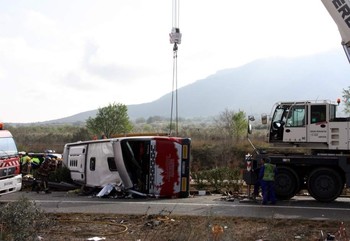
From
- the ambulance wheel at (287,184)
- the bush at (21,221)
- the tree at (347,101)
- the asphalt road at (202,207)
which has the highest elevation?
the tree at (347,101)

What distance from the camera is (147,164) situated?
15.9 m

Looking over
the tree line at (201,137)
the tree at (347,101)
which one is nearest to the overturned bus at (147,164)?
the tree line at (201,137)

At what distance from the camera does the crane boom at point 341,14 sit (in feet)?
44.1

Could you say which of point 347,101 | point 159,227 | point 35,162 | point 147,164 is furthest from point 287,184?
point 347,101

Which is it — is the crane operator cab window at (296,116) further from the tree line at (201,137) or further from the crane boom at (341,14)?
the tree line at (201,137)

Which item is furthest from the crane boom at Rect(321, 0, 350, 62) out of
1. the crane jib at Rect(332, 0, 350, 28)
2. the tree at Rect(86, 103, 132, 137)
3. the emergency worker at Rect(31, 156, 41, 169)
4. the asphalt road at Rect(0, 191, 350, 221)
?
the tree at Rect(86, 103, 132, 137)

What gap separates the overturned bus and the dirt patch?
3858 millimetres

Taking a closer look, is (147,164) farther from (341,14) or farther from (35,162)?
(35,162)

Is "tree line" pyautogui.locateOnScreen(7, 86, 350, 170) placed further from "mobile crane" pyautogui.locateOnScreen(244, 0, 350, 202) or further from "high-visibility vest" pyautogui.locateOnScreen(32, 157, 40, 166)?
"mobile crane" pyautogui.locateOnScreen(244, 0, 350, 202)

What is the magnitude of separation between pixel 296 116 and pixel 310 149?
1222 millimetres

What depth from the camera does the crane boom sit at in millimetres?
13453

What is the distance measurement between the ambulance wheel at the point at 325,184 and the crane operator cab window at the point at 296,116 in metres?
1.60

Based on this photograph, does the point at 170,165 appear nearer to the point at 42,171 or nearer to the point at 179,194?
the point at 179,194

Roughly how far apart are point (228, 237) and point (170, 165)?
941 centimetres
